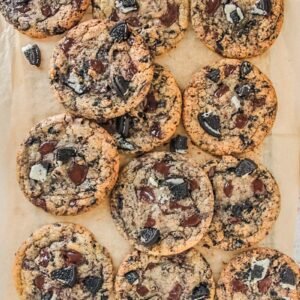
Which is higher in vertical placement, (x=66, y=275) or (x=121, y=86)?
(x=121, y=86)

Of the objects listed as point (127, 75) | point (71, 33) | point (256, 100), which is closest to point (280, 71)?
point (256, 100)

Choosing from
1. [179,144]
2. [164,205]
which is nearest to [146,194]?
[164,205]

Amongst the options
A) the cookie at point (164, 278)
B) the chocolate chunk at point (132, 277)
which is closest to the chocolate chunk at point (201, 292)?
the cookie at point (164, 278)

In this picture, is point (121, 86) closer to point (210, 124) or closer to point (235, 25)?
point (210, 124)

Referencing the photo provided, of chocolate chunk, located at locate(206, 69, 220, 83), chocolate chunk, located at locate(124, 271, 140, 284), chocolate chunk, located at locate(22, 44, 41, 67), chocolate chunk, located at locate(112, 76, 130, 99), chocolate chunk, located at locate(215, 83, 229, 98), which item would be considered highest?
chocolate chunk, located at locate(22, 44, 41, 67)

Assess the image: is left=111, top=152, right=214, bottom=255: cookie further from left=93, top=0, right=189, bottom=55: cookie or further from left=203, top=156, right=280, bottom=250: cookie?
left=93, top=0, right=189, bottom=55: cookie

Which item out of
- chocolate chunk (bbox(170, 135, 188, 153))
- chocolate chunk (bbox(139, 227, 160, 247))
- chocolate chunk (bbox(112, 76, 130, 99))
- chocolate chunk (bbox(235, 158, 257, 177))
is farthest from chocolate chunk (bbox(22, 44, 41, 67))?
chocolate chunk (bbox(235, 158, 257, 177))
